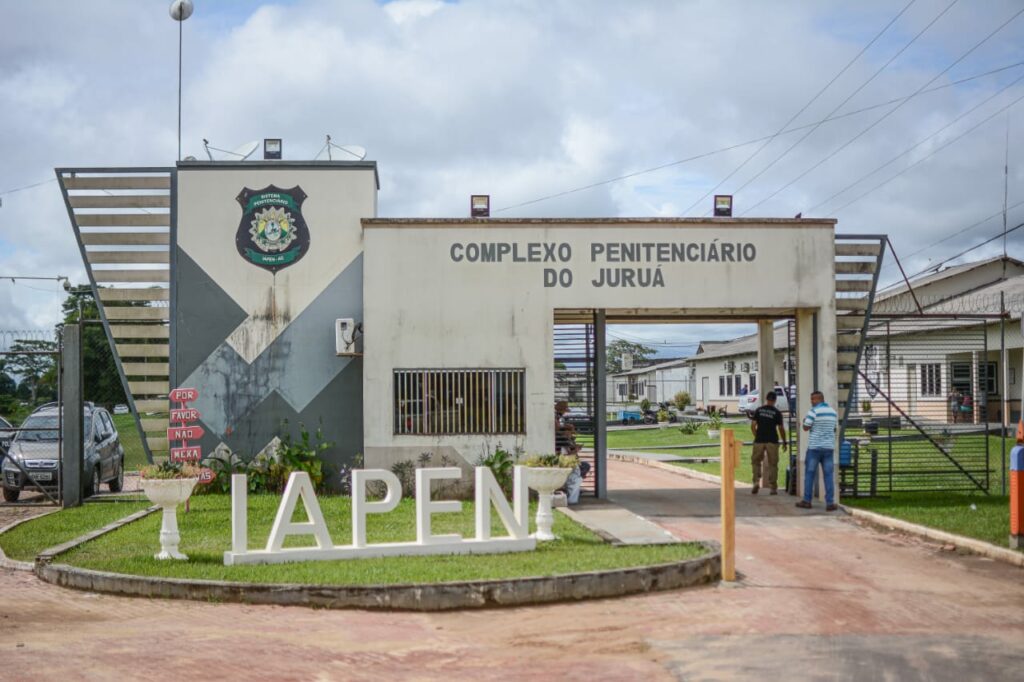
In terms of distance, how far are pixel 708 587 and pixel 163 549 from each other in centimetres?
559

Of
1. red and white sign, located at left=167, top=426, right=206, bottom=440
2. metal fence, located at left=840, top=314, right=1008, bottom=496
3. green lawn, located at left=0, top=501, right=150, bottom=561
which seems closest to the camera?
green lawn, located at left=0, top=501, right=150, bottom=561

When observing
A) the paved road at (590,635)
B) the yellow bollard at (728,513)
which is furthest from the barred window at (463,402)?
the yellow bollard at (728,513)

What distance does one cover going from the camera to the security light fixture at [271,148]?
18281 millimetres

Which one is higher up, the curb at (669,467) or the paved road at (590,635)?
the paved road at (590,635)

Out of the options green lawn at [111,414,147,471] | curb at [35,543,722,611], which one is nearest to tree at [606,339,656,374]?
green lawn at [111,414,147,471]

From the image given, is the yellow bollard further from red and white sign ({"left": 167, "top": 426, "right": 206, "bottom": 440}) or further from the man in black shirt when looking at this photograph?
red and white sign ({"left": 167, "top": 426, "right": 206, "bottom": 440})

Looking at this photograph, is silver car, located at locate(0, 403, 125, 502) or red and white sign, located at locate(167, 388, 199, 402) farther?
silver car, located at locate(0, 403, 125, 502)

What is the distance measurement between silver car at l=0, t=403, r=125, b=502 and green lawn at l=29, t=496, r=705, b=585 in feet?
14.2

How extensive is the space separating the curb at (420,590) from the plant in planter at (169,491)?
1.01m

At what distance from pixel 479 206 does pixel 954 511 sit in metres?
8.61

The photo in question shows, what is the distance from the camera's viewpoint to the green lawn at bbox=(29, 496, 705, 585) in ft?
32.8

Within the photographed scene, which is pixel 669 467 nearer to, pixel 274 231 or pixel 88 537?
pixel 274 231

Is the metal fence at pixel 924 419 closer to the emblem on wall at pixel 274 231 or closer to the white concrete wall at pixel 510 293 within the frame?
the white concrete wall at pixel 510 293

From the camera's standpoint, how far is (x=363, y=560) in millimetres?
10922
